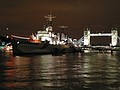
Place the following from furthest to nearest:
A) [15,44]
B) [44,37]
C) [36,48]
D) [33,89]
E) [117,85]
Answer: [44,37] < [36,48] < [15,44] < [117,85] < [33,89]

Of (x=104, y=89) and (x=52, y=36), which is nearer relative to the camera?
(x=104, y=89)

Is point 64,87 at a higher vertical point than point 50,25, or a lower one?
lower

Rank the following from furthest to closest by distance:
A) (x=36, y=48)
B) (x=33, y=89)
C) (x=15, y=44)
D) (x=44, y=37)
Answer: (x=44, y=37) < (x=36, y=48) < (x=15, y=44) < (x=33, y=89)

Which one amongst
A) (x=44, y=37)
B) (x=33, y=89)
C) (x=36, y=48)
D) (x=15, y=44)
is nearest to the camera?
(x=33, y=89)

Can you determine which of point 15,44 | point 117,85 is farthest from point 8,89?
point 15,44

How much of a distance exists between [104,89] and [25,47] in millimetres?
82923

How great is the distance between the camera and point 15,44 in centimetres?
9756

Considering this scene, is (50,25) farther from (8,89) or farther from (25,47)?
(8,89)

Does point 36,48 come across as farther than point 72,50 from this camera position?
No

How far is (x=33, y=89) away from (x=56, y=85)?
2083 mm

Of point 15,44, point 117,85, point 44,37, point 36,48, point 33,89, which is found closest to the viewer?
point 33,89

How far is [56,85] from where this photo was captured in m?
19.0

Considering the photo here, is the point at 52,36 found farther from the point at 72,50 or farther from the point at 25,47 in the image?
the point at 25,47

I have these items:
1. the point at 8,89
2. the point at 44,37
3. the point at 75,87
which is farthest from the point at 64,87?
the point at 44,37
